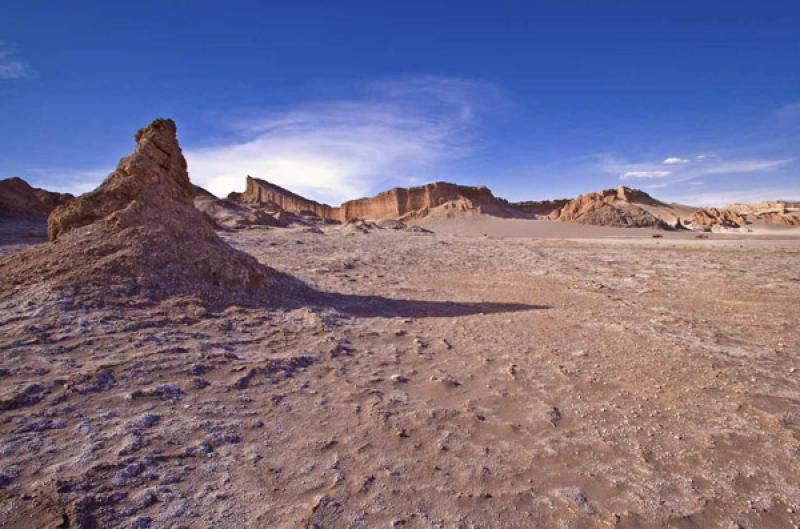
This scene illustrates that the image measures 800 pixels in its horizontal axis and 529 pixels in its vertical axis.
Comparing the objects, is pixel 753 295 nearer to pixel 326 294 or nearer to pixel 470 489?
pixel 326 294

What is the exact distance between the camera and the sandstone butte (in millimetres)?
52344

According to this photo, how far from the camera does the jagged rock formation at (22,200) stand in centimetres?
1877

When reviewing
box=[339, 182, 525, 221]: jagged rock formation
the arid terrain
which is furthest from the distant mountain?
the arid terrain

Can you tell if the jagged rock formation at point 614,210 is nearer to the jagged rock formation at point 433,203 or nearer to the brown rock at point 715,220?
the brown rock at point 715,220

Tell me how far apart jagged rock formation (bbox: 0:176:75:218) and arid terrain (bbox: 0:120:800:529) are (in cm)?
1749

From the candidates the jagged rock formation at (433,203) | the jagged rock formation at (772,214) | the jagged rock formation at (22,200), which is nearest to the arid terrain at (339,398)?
the jagged rock formation at (22,200)

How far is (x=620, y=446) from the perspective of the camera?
8.53ft

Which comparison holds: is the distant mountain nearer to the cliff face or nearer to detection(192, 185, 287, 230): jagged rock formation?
the cliff face

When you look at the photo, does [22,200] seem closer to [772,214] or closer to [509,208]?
[509,208]

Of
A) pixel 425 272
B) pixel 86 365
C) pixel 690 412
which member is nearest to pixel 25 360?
pixel 86 365

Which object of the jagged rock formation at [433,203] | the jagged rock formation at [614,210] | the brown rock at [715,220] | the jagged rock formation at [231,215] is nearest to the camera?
the jagged rock formation at [231,215]

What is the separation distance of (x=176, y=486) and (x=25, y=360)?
2.03 m

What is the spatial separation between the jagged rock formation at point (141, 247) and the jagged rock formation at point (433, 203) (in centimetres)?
4482

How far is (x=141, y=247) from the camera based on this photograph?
4.92 meters
